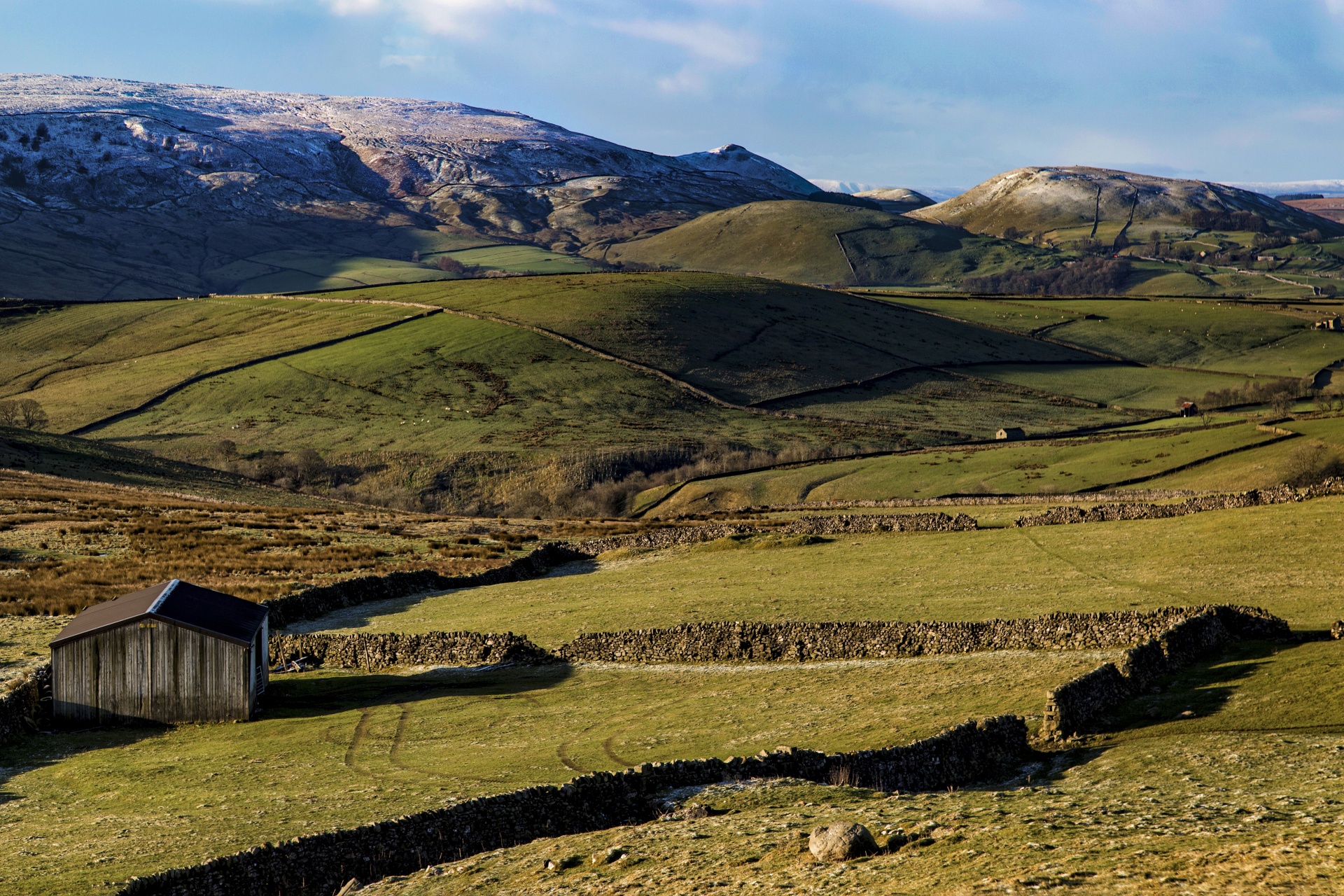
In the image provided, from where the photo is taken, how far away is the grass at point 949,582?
3225cm

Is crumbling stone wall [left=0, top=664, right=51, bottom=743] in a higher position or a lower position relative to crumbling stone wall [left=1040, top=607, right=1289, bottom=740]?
lower

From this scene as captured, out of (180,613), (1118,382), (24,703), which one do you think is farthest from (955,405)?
(24,703)

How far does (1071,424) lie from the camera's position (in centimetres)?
11750

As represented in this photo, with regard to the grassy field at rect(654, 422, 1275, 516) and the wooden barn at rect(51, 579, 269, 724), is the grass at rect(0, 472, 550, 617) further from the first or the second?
the grassy field at rect(654, 422, 1275, 516)

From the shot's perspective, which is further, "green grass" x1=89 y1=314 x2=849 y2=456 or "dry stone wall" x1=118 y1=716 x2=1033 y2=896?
"green grass" x1=89 y1=314 x2=849 y2=456

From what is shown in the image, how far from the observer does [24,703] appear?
91.5 ft

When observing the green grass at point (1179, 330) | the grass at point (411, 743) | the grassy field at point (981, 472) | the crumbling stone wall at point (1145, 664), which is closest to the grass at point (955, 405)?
the grassy field at point (981, 472)

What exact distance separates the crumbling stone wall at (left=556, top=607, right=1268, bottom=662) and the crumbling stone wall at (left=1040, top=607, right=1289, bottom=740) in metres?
0.38

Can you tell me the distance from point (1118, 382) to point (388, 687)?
133 metres

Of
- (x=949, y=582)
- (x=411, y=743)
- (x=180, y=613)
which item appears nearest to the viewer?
(x=411, y=743)

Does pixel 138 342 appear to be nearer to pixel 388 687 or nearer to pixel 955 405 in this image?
pixel 955 405

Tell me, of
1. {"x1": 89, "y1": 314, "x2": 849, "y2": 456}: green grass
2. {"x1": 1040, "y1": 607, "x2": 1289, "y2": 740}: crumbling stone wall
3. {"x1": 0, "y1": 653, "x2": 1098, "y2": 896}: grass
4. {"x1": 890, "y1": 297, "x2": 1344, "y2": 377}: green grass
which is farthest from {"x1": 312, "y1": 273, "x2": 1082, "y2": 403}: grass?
{"x1": 1040, "y1": 607, "x2": 1289, "y2": 740}: crumbling stone wall

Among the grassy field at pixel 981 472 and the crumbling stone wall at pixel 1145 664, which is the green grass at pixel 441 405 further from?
the crumbling stone wall at pixel 1145 664

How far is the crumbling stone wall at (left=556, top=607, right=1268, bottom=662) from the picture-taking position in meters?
27.6
